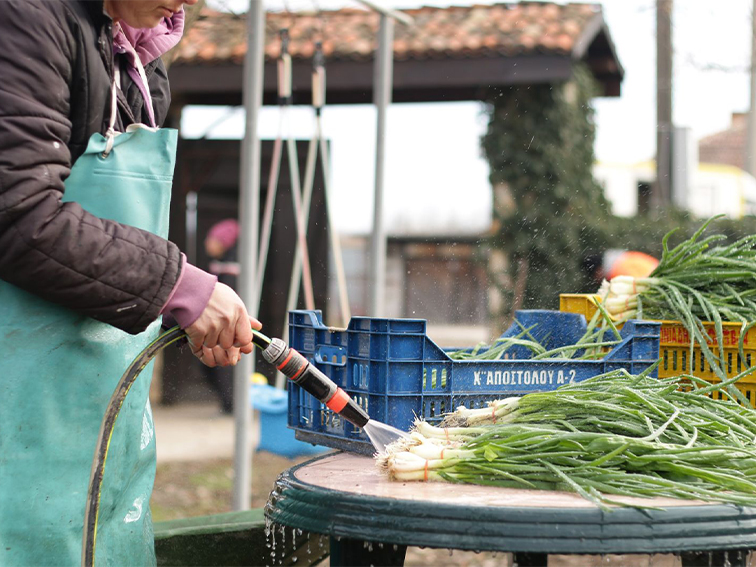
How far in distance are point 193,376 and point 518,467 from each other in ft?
29.6

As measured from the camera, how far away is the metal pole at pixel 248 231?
4.52 metres

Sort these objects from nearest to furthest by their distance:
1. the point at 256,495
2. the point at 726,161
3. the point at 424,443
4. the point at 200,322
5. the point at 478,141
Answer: the point at 200,322
the point at 424,443
the point at 256,495
the point at 478,141
the point at 726,161

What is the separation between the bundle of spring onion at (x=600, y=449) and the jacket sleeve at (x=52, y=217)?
23.6 inches

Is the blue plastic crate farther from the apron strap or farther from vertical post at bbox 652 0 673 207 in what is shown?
vertical post at bbox 652 0 673 207

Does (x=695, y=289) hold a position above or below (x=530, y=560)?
above

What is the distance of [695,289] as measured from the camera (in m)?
2.75

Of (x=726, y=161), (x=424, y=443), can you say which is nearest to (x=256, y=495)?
(x=424, y=443)

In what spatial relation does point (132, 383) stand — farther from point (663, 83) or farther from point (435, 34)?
point (663, 83)

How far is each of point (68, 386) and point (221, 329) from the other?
11.8 inches

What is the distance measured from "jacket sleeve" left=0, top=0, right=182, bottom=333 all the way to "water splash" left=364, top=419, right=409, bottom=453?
1.89 feet

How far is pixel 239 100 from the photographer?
434 inches

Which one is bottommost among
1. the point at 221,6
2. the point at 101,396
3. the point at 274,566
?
the point at 274,566

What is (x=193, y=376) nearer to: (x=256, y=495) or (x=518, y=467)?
(x=256, y=495)

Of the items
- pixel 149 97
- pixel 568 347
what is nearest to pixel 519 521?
pixel 568 347
